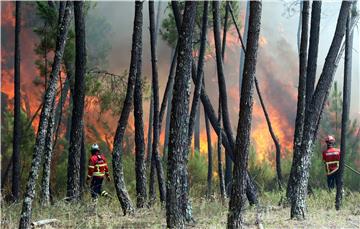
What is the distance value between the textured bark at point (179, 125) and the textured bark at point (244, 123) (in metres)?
0.99

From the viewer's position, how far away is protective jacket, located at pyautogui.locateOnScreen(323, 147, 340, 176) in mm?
14805

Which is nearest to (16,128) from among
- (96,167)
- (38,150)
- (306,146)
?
(96,167)

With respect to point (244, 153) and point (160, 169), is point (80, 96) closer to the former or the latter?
point (160, 169)

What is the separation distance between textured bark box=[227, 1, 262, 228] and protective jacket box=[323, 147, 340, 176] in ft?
27.0

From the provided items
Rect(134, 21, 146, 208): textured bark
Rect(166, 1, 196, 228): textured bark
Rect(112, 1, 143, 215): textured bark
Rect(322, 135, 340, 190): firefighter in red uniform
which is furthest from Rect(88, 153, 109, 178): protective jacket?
Rect(322, 135, 340, 190): firefighter in red uniform

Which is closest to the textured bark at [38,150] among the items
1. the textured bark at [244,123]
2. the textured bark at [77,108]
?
the textured bark at [77,108]

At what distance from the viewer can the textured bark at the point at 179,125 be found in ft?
25.8

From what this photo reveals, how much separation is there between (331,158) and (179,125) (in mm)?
8507

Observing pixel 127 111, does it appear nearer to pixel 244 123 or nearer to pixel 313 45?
pixel 244 123

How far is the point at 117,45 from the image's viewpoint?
115 ft

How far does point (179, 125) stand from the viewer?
7.89 meters

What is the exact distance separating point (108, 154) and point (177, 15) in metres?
12.4

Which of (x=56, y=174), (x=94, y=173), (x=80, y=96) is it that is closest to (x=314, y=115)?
(x=80, y=96)

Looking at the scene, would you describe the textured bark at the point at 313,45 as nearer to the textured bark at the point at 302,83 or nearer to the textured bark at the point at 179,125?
the textured bark at the point at 302,83
